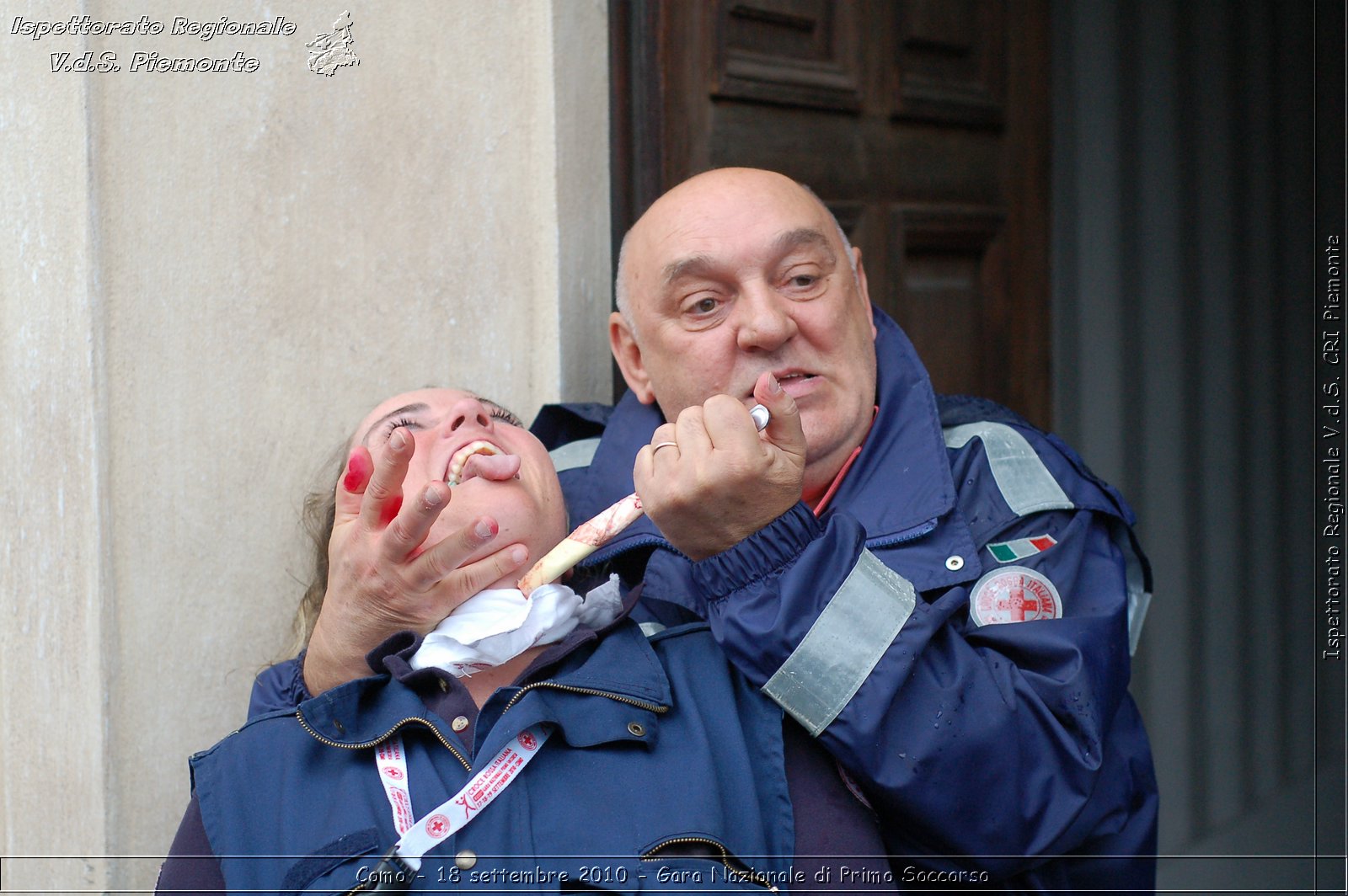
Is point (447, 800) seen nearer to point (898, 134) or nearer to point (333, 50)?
point (333, 50)

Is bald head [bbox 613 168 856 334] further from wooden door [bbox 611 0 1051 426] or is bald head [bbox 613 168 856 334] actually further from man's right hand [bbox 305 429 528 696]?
man's right hand [bbox 305 429 528 696]

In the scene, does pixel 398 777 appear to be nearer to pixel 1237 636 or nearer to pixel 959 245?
pixel 959 245

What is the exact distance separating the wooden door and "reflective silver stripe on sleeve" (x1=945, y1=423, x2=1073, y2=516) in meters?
0.74

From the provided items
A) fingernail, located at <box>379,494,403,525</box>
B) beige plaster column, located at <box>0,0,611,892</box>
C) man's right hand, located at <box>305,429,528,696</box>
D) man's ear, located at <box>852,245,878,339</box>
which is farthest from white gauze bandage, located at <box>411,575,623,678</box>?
man's ear, located at <box>852,245,878,339</box>

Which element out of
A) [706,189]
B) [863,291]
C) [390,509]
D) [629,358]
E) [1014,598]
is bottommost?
[1014,598]

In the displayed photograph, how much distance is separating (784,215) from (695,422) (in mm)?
543

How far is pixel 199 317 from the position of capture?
1732 millimetres

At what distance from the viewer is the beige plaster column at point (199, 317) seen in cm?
160

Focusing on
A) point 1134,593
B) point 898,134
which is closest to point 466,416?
point 1134,593

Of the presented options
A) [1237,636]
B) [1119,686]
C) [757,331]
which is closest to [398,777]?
[757,331]

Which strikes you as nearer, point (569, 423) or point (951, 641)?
point (951, 641)

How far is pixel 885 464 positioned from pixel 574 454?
1.92 ft

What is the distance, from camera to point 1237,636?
147 inches

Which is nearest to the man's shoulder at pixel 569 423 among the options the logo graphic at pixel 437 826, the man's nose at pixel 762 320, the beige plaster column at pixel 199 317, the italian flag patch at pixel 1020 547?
the beige plaster column at pixel 199 317
